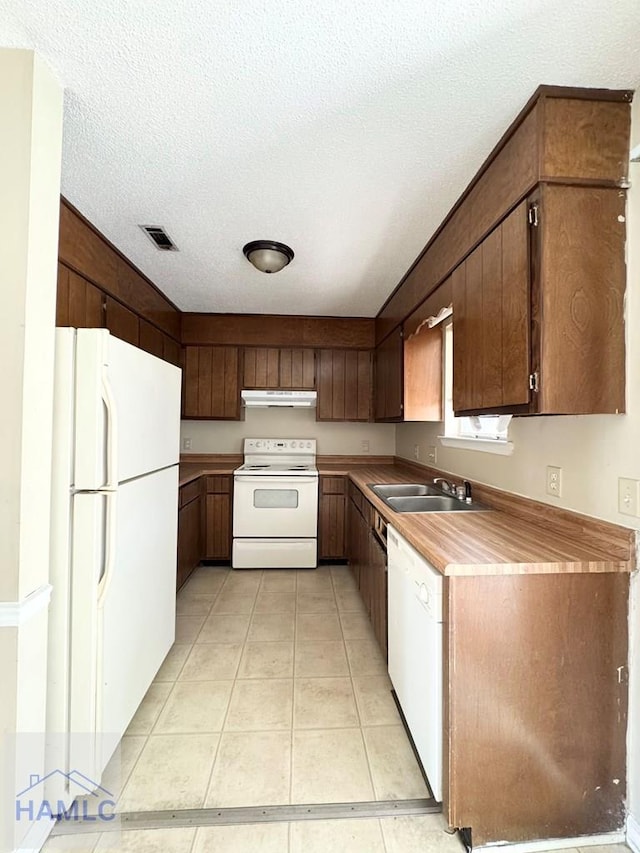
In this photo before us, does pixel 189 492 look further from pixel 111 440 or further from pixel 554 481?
pixel 554 481

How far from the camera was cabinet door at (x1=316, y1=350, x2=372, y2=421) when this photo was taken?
3.88m

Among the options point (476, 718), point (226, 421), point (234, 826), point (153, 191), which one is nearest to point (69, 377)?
point (153, 191)

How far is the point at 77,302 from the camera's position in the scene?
6.57ft

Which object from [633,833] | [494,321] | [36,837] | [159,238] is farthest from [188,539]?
[633,833]

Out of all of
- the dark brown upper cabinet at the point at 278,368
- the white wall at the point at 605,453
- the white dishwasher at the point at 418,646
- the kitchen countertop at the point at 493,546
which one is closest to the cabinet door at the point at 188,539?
the dark brown upper cabinet at the point at 278,368

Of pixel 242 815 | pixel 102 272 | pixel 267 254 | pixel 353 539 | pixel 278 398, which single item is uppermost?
pixel 267 254

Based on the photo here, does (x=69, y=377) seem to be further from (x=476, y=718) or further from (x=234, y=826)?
(x=476, y=718)

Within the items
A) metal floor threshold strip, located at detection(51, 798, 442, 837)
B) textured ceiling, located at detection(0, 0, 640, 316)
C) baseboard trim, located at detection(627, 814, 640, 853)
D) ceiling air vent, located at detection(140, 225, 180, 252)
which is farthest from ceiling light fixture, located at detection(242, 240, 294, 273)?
baseboard trim, located at detection(627, 814, 640, 853)

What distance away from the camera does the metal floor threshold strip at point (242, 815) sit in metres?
1.28

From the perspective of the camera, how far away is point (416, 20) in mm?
1011

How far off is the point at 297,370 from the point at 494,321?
2521 millimetres

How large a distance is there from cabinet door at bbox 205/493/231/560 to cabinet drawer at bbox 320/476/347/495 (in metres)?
0.88

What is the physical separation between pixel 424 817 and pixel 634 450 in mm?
1435

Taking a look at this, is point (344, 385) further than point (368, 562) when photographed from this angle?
Yes
